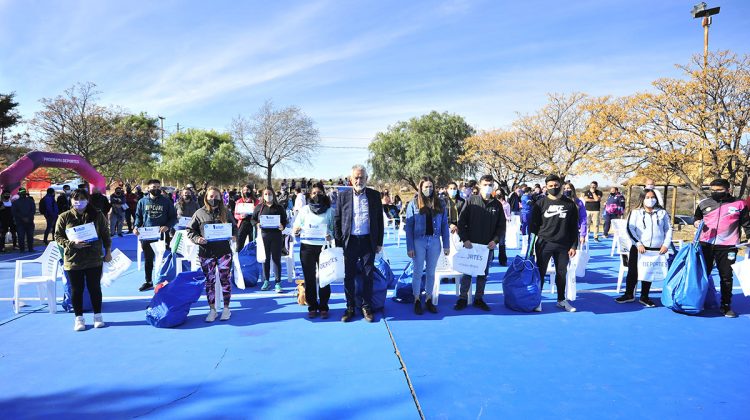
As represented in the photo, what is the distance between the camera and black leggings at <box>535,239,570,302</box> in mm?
5344

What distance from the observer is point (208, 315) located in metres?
5.10

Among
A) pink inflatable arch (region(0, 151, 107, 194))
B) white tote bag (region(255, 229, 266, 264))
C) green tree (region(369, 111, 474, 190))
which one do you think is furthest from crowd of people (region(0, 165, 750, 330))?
green tree (region(369, 111, 474, 190))

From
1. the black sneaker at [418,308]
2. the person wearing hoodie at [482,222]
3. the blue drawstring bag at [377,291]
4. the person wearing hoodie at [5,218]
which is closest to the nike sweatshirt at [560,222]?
the person wearing hoodie at [482,222]

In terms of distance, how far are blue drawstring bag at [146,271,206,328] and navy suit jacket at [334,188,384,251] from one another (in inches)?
72.1

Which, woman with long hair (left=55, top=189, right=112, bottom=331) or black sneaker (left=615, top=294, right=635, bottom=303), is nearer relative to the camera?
woman with long hair (left=55, top=189, right=112, bottom=331)

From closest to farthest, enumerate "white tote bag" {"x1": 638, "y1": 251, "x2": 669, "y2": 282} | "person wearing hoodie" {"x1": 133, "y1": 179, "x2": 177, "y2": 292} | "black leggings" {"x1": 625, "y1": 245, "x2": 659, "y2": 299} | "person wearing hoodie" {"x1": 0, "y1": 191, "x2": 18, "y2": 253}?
"white tote bag" {"x1": 638, "y1": 251, "x2": 669, "y2": 282} → "black leggings" {"x1": 625, "y1": 245, "x2": 659, "y2": 299} → "person wearing hoodie" {"x1": 133, "y1": 179, "x2": 177, "y2": 292} → "person wearing hoodie" {"x1": 0, "y1": 191, "x2": 18, "y2": 253}

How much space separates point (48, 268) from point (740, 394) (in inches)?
295

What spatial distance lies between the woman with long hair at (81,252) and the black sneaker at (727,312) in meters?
7.42

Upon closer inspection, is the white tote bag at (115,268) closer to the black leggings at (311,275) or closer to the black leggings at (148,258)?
the black leggings at (148,258)

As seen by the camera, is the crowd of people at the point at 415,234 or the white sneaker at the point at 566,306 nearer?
the crowd of people at the point at 415,234

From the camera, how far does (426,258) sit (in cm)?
529

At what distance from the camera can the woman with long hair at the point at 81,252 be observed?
468 centimetres

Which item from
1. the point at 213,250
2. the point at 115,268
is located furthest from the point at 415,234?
the point at 115,268

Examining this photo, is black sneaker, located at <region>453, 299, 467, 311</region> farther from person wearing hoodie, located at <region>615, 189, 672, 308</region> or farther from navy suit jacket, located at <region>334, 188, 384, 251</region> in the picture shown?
person wearing hoodie, located at <region>615, 189, 672, 308</region>
